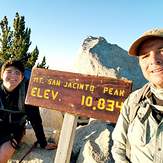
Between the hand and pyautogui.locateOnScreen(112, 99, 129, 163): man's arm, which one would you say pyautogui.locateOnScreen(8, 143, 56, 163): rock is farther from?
pyautogui.locateOnScreen(112, 99, 129, 163): man's arm

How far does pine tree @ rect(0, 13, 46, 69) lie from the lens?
21797 millimetres

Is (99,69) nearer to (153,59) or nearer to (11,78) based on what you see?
(11,78)

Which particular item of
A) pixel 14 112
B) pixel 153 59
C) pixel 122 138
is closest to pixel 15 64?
pixel 14 112

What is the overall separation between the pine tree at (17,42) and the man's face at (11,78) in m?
16.2

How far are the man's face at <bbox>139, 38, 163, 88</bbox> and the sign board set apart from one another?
1526 millimetres

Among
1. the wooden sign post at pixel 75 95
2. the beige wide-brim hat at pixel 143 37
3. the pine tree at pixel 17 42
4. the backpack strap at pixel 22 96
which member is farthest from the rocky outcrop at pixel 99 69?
the pine tree at pixel 17 42

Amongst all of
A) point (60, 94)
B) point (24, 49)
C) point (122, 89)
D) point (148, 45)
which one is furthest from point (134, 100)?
point (24, 49)

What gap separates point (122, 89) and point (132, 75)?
2401 millimetres

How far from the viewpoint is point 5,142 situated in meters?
5.17

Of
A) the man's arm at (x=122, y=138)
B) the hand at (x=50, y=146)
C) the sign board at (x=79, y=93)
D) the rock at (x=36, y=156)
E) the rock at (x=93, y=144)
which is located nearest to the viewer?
the man's arm at (x=122, y=138)

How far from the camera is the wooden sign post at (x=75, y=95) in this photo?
13.4 feet

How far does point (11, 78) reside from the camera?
207 inches

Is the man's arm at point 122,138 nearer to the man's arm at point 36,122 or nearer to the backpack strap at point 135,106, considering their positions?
the backpack strap at point 135,106

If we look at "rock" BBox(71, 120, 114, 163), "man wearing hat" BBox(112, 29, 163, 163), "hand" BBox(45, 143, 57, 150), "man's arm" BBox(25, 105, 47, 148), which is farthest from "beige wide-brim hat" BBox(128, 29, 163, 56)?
"hand" BBox(45, 143, 57, 150)
